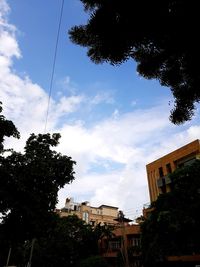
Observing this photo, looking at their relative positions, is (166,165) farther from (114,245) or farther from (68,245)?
(114,245)

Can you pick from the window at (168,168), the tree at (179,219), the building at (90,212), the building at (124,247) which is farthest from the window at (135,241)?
the building at (90,212)

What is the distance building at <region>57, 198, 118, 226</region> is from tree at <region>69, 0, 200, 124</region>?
67683mm

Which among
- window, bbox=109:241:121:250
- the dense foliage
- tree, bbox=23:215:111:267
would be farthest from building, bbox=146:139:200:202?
the dense foliage

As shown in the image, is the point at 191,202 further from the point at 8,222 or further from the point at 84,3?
the point at 84,3

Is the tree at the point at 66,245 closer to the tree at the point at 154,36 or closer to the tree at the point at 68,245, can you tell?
the tree at the point at 68,245

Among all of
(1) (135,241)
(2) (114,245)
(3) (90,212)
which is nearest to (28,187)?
(1) (135,241)

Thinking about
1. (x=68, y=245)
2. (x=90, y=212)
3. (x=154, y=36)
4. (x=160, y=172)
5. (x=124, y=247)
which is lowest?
(x=154, y=36)

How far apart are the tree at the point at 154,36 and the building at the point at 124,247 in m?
34.2

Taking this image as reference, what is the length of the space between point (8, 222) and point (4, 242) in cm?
148

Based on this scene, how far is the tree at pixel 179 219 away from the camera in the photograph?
80.0ft

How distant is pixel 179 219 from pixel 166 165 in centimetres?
1721

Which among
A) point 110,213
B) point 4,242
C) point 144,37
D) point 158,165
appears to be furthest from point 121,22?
point 110,213

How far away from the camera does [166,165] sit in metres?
41.3

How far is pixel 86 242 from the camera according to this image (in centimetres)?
4503
